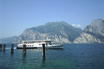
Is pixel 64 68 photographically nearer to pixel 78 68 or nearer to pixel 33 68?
pixel 78 68

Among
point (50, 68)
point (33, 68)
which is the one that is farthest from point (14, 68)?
point (50, 68)

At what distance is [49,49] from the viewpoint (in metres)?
118

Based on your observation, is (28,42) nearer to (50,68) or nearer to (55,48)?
(55,48)

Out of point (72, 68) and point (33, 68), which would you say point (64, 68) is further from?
point (33, 68)

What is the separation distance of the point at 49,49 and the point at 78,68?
77.0 metres

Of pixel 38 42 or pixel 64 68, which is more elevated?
pixel 38 42

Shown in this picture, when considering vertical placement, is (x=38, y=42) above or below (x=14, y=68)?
above

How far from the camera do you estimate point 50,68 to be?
136ft

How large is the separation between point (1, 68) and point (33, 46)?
76.1 m

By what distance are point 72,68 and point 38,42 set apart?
78.6m

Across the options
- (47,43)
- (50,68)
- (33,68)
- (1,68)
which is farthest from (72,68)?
(47,43)

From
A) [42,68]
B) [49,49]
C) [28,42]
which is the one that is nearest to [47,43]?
[49,49]

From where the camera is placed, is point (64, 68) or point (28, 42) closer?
point (64, 68)

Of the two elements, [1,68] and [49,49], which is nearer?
[1,68]
